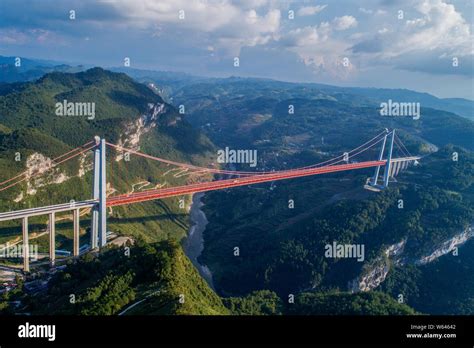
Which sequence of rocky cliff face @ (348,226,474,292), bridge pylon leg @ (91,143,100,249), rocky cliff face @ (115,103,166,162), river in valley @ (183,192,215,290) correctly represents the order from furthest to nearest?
rocky cliff face @ (115,103,166,162), river in valley @ (183,192,215,290), rocky cliff face @ (348,226,474,292), bridge pylon leg @ (91,143,100,249)

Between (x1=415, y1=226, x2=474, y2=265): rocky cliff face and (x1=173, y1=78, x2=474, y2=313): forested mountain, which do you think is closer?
(x1=173, y1=78, x2=474, y2=313): forested mountain

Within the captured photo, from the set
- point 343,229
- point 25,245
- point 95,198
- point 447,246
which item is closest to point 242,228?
point 343,229

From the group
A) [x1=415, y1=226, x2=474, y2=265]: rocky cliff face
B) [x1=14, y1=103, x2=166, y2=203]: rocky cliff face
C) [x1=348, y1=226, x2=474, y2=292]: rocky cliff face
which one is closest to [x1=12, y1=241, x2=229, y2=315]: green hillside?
[x1=348, y1=226, x2=474, y2=292]: rocky cliff face

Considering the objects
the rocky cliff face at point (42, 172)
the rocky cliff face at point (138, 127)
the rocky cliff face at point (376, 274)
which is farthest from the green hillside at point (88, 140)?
the rocky cliff face at point (376, 274)

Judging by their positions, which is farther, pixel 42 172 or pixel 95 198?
pixel 42 172

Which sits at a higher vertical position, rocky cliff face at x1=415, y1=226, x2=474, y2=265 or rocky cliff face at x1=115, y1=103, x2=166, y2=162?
rocky cliff face at x1=115, y1=103, x2=166, y2=162

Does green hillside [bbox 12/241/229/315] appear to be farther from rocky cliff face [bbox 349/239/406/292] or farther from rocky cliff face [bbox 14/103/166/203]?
rocky cliff face [bbox 14/103/166/203]

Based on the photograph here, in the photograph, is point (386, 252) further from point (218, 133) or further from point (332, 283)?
point (218, 133)

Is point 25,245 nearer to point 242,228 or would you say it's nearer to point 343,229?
point 242,228
